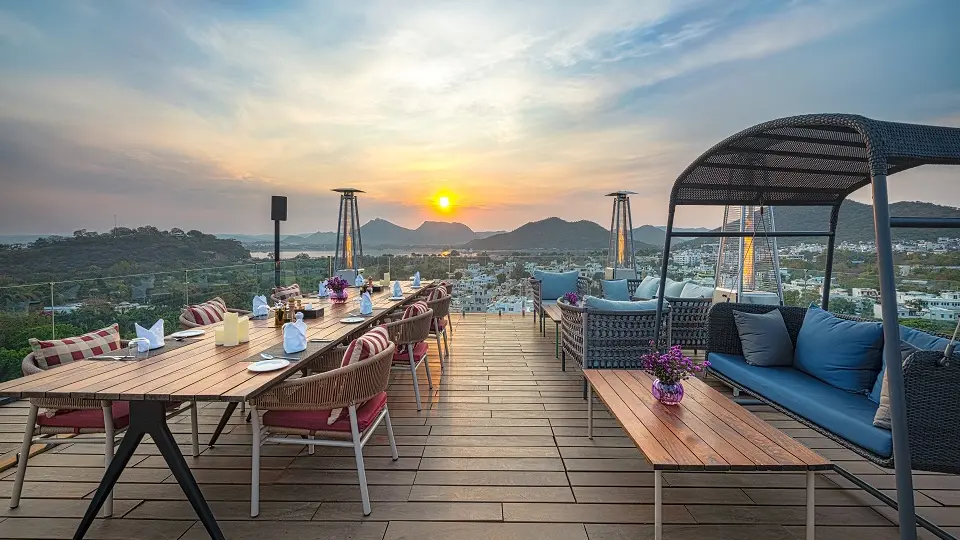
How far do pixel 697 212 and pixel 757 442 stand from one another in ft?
16.4

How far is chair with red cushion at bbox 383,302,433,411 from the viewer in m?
3.46

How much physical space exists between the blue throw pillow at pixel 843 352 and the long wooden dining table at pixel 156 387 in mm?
3440

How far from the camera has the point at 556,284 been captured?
736 cm

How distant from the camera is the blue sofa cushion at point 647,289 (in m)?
5.93

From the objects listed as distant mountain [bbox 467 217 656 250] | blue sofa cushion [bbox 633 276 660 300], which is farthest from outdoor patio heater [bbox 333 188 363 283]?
blue sofa cushion [bbox 633 276 660 300]

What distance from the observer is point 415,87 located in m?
6.62

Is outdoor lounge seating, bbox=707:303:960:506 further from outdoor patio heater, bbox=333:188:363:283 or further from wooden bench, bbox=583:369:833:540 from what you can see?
outdoor patio heater, bbox=333:188:363:283

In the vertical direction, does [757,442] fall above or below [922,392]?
below

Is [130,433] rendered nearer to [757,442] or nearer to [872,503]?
[757,442]

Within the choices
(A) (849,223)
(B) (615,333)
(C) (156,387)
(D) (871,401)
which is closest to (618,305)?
(B) (615,333)

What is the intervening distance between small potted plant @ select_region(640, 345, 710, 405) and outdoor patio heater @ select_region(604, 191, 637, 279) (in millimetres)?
5629

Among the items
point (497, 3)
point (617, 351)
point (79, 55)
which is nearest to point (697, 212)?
point (617, 351)

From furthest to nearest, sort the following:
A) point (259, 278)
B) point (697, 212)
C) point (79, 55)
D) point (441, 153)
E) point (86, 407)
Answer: point (441, 153) → point (259, 278) → point (697, 212) → point (79, 55) → point (86, 407)

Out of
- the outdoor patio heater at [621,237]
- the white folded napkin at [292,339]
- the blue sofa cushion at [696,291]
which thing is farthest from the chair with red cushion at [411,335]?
the outdoor patio heater at [621,237]
